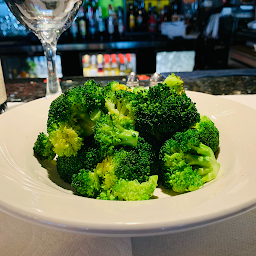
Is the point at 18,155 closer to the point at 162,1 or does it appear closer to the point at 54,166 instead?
the point at 54,166

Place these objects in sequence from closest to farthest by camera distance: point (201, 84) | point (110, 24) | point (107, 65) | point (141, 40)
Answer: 1. point (201, 84)
2. point (141, 40)
3. point (107, 65)
4. point (110, 24)

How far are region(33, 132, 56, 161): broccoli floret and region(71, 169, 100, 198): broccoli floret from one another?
0.14m

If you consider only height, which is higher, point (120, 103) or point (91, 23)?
point (91, 23)

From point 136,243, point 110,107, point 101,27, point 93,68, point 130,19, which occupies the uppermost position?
point 130,19

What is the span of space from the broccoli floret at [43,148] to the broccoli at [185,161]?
28 centimetres

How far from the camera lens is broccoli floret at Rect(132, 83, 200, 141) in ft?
1.87

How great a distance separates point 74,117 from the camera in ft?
1.89

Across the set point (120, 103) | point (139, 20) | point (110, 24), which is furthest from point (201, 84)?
point (139, 20)

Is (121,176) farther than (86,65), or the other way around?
(86,65)

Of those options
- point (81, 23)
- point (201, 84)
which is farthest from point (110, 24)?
point (201, 84)

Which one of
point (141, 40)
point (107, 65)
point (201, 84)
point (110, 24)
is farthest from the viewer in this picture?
point (110, 24)

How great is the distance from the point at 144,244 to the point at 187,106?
0.32 metres

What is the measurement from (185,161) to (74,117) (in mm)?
277

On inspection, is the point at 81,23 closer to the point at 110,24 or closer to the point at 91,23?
the point at 91,23
